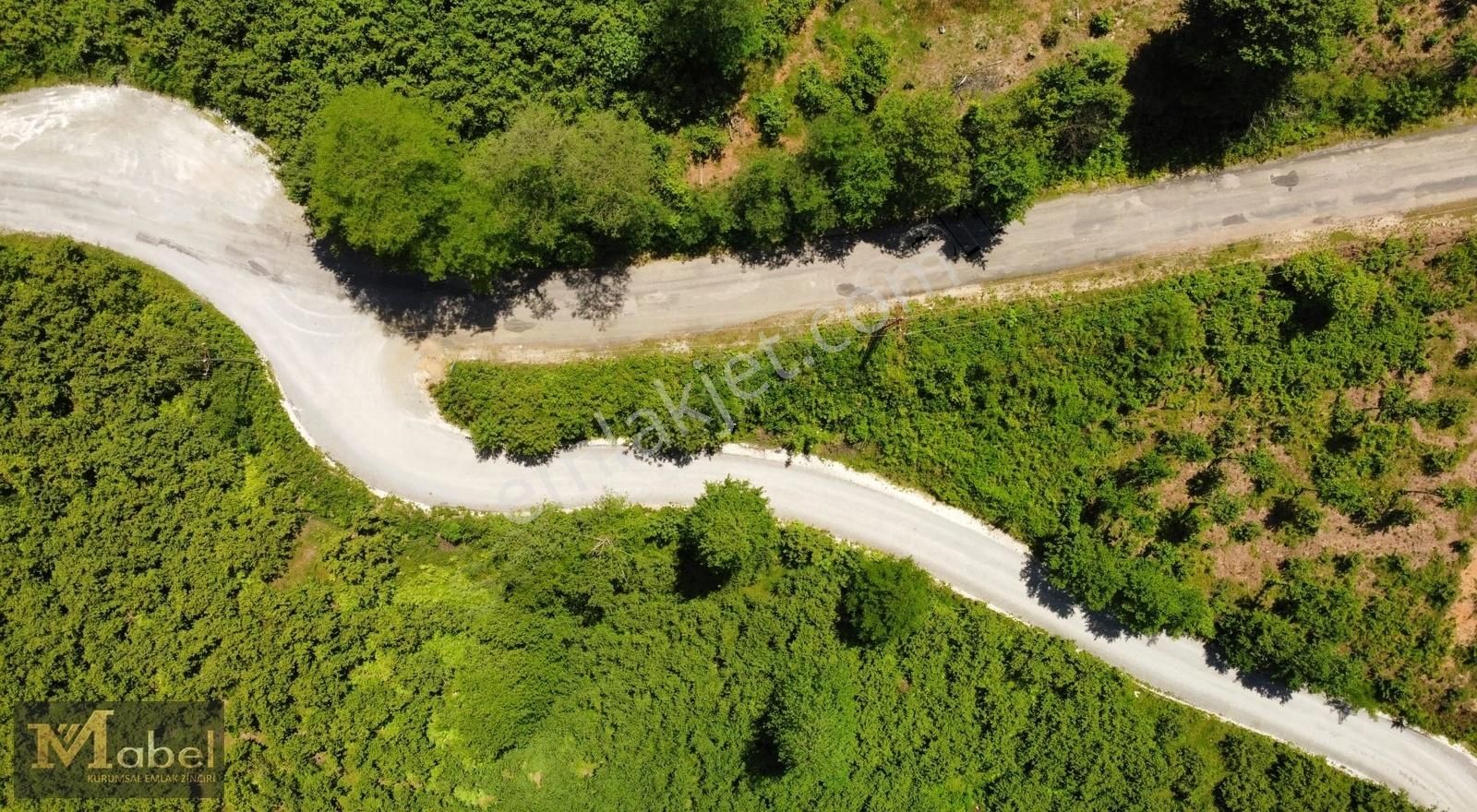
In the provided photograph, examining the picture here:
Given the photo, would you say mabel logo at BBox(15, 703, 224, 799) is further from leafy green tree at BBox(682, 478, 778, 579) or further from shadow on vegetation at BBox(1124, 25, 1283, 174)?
shadow on vegetation at BBox(1124, 25, 1283, 174)

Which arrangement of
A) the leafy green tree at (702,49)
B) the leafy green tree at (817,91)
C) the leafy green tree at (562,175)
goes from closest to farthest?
the leafy green tree at (702,49)
the leafy green tree at (562,175)
the leafy green tree at (817,91)

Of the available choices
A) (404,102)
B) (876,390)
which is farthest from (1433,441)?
(404,102)

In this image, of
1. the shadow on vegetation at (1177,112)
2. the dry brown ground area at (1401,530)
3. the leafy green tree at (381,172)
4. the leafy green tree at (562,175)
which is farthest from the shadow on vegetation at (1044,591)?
the leafy green tree at (381,172)

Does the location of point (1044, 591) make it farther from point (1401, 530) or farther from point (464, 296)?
point (464, 296)

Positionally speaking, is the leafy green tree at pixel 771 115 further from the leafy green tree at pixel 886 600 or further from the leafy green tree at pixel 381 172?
the leafy green tree at pixel 886 600

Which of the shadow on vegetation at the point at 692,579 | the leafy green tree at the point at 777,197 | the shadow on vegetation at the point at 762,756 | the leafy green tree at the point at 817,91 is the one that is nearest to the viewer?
the leafy green tree at the point at 777,197

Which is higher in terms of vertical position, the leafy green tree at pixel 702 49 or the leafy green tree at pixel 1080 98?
the leafy green tree at pixel 1080 98
